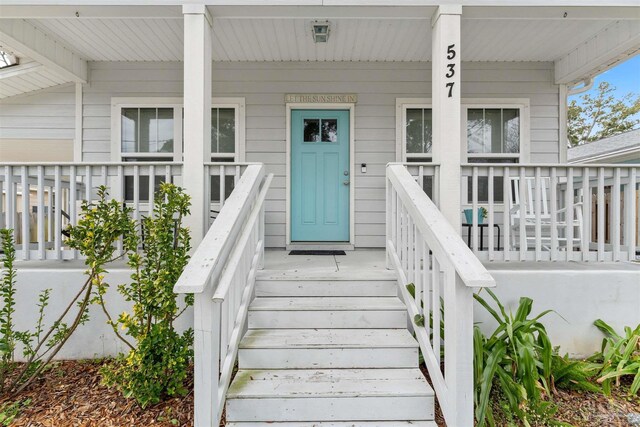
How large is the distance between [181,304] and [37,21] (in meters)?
3.45

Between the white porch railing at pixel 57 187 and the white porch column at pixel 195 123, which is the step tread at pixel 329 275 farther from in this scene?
the white porch railing at pixel 57 187

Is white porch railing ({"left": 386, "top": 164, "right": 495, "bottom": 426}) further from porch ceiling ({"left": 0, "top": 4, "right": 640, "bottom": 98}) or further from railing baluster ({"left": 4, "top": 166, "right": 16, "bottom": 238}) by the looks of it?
railing baluster ({"left": 4, "top": 166, "right": 16, "bottom": 238})

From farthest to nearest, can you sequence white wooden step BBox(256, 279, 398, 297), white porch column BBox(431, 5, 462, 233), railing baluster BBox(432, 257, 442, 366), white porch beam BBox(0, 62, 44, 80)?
white porch beam BBox(0, 62, 44, 80) → white porch column BBox(431, 5, 462, 233) → white wooden step BBox(256, 279, 398, 297) → railing baluster BBox(432, 257, 442, 366)

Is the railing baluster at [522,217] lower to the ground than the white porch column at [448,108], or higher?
lower

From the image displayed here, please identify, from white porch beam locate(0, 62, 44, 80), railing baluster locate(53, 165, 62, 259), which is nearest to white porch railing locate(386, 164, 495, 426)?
railing baluster locate(53, 165, 62, 259)

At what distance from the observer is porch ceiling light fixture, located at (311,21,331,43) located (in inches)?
143

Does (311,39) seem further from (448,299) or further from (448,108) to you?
(448,299)

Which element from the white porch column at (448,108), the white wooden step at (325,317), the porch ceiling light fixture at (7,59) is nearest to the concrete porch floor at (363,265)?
the white wooden step at (325,317)

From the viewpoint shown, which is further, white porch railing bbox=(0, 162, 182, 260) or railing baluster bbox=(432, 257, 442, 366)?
white porch railing bbox=(0, 162, 182, 260)

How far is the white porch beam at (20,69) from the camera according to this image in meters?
4.30

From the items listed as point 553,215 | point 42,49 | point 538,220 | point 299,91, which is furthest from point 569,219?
point 42,49

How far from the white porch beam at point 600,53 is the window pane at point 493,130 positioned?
33.5 inches

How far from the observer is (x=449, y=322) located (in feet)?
6.33

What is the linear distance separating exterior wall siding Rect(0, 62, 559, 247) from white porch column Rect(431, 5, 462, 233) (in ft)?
5.81
